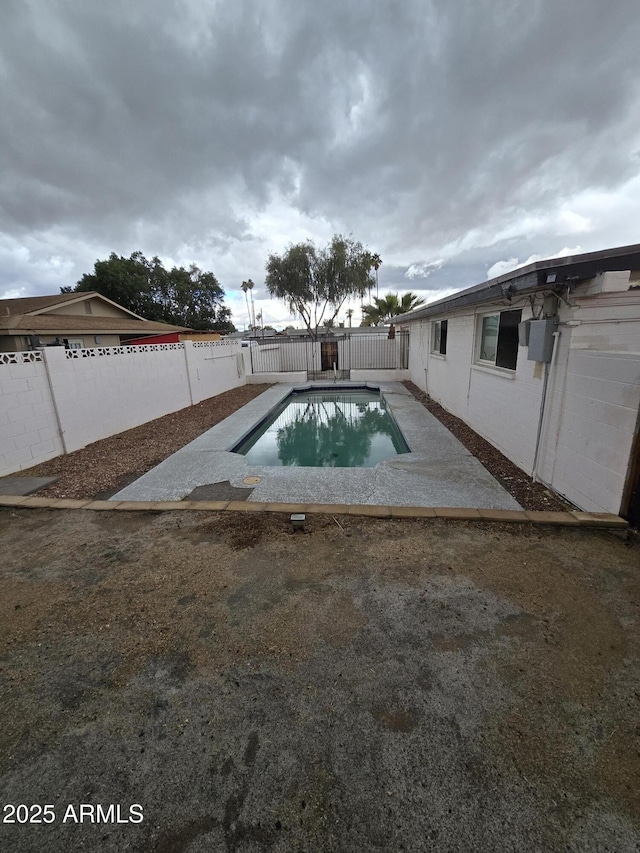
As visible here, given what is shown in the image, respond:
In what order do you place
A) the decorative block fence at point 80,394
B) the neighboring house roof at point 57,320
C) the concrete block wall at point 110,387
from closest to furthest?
the decorative block fence at point 80,394, the concrete block wall at point 110,387, the neighboring house roof at point 57,320

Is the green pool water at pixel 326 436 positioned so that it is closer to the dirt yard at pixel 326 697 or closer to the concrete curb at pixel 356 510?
the concrete curb at pixel 356 510

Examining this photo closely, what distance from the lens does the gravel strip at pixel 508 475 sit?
11.6 ft

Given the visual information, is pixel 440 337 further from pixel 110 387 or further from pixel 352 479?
pixel 110 387

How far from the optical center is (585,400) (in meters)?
3.23

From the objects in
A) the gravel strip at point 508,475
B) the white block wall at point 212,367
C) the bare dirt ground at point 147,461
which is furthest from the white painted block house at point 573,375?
the white block wall at point 212,367

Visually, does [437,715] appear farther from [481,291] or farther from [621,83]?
[621,83]

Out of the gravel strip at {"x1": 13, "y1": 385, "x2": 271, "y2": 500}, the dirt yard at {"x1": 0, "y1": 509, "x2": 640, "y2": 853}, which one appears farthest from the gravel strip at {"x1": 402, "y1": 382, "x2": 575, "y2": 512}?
the gravel strip at {"x1": 13, "y1": 385, "x2": 271, "y2": 500}

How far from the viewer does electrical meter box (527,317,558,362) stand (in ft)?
12.0

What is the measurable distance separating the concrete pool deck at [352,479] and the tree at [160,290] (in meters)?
23.1

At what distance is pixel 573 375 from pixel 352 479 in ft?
8.49

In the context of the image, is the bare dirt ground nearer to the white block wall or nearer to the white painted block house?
the white painted block house

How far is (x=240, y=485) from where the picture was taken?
4180 mm

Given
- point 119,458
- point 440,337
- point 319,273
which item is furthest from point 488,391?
point 319,273

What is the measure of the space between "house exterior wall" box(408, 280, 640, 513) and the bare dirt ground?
23cm
